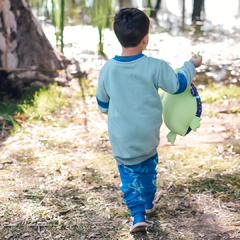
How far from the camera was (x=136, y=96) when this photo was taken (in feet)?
5.73

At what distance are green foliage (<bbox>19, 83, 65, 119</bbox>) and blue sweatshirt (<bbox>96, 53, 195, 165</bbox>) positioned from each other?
6.70ft

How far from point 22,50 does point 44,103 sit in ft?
3.84

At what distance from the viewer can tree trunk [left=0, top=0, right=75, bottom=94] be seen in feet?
14.6

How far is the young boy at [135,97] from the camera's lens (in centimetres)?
171

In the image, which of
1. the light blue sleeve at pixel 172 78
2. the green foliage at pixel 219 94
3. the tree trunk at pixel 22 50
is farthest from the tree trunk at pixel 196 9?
the light blue sleeve at pixel 172 78

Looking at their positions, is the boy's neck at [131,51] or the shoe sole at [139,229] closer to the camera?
the boy's neck at [131,51]

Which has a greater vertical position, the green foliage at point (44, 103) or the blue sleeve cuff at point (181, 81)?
the blue sleeve cuff at point (181, 81)

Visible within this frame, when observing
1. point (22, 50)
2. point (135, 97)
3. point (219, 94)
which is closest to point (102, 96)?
point (135, 97)

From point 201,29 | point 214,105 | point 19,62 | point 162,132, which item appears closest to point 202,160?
point 162,132

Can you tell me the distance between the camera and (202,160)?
2.72m

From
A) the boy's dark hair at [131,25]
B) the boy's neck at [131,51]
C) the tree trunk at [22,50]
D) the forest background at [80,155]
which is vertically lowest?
the forest background at [80,155]

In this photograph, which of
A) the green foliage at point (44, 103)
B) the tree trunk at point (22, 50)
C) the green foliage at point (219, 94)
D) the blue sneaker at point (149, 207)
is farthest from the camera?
the tree trunk at point (22, 50)

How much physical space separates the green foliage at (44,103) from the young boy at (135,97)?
6.55 feet

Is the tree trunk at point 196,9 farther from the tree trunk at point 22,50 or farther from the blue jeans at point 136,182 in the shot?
the blue jeans at point 136,182
